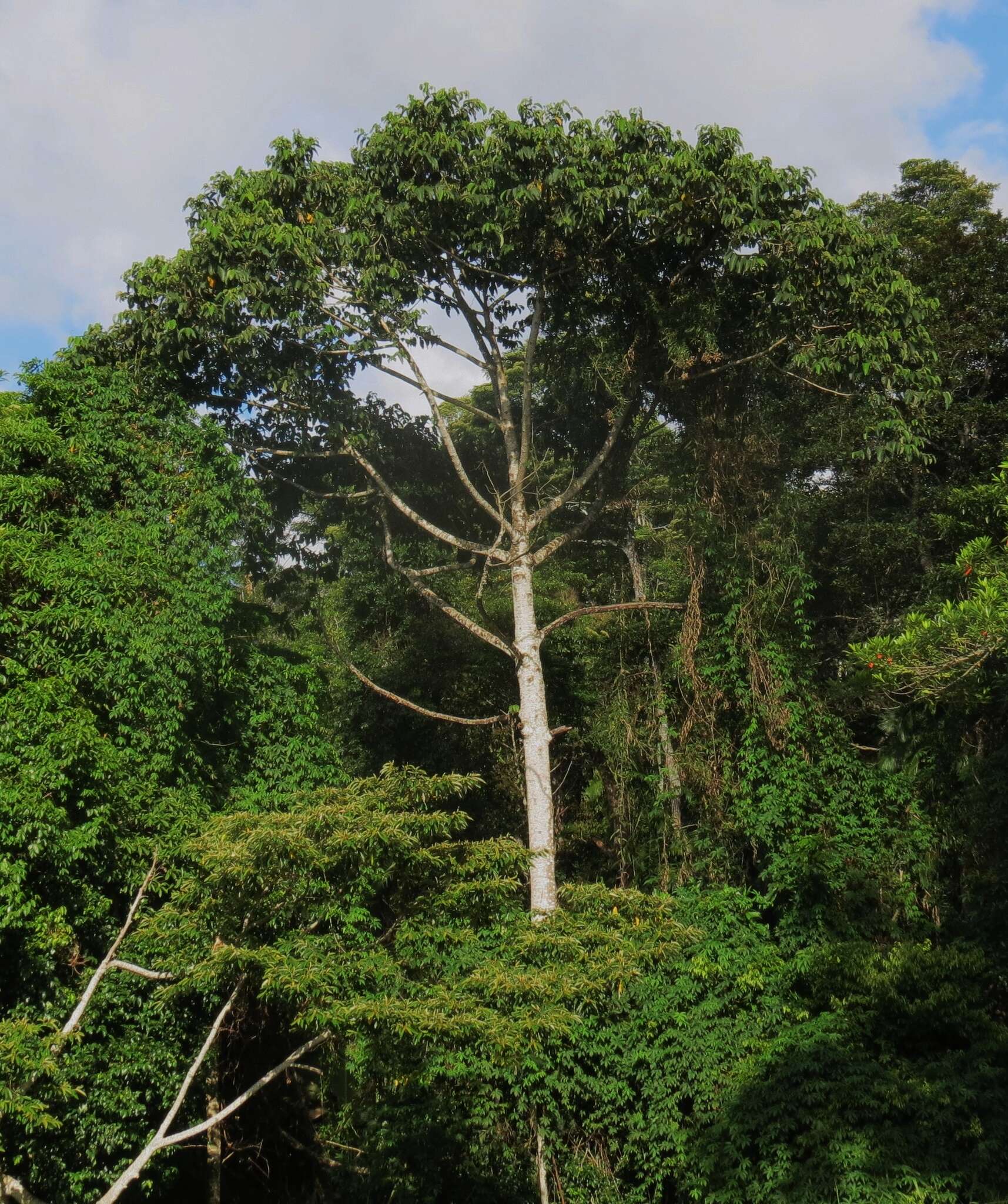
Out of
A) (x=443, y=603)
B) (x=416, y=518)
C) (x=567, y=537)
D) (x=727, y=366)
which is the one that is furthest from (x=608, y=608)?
(x=727, y=366)

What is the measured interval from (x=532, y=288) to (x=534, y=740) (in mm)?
5022

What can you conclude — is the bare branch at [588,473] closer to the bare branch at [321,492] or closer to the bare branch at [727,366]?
the bare branch at [727,366]

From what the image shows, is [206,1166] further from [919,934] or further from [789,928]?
[919,934]

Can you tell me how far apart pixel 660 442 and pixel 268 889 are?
10.0 m

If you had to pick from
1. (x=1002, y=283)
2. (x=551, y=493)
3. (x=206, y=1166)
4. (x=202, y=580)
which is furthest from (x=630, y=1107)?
(x=1002, y=283)

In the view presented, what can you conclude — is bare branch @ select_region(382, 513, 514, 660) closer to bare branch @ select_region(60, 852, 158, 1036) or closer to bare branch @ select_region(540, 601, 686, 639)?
bare branch @ select_region(540, 601, 686, 639)

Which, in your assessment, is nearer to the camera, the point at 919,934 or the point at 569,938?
the point at 569,938

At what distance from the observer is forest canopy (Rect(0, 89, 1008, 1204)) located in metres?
8.02

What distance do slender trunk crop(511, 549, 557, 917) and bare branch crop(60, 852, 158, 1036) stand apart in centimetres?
366

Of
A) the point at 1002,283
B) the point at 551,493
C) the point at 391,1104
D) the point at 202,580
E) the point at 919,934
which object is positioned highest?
the point at 1002,283

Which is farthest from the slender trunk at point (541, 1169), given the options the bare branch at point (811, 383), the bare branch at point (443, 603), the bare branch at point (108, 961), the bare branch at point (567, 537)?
the bare branch at point (811, 383)

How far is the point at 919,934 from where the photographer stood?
10617 mm

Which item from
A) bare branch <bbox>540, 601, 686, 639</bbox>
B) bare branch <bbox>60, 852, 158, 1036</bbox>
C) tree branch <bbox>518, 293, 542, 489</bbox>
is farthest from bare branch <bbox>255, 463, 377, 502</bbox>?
bare branch <bbox>60, 852, 158, 1036</bbox>

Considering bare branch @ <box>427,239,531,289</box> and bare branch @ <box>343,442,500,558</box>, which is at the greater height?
bare branch @ <box>427,239,531,289</box>
